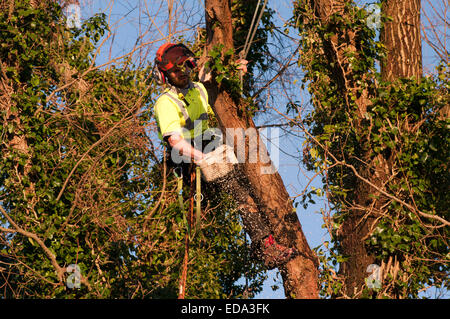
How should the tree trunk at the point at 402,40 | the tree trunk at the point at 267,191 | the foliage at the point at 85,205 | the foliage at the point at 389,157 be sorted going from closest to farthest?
the foliage at the point at 389,157 < the tree trunk at the point at 402,40 < the tree trunk at the point at 267,191 < the foliage at the point at 85,205

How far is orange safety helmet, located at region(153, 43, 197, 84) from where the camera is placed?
7.69 metres

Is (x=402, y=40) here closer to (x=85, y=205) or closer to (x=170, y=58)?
(x=170, y=58)

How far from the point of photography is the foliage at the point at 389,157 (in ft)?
24.1

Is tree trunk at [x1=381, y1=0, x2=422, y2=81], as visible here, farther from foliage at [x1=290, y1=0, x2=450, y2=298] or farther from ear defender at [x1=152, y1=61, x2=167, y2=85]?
ear defender at [x1=152, y1=61, x2=167, y2=85]

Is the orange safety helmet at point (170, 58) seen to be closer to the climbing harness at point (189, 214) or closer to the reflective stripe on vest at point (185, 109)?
the reflective stripe on vest at point (185, 109)

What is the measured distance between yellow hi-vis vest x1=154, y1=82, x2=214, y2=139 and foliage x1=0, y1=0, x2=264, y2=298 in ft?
3.95

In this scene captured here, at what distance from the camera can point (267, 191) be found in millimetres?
8406

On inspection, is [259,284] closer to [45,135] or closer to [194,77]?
[194,77]

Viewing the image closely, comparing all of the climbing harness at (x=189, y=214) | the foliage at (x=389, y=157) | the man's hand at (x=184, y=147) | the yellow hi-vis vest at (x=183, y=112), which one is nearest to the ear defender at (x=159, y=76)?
the yellow hi-vis vest at (x=183, y=112)

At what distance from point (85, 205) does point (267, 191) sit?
7.58ft

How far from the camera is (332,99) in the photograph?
8.18 metres

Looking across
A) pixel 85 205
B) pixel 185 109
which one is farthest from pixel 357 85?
pixel 85 205

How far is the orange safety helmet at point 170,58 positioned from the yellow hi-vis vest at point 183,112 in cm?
22

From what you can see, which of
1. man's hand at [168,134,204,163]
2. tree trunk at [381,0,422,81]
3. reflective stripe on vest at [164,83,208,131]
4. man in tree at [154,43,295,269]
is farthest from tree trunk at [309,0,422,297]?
man's hand at [168,134,204,163]
